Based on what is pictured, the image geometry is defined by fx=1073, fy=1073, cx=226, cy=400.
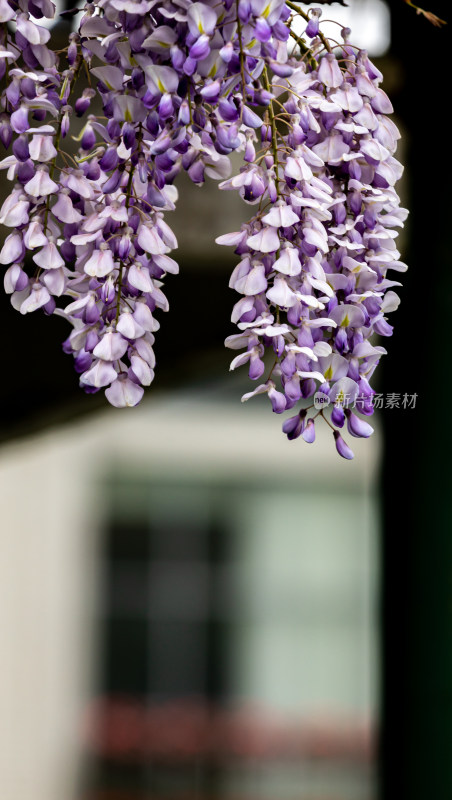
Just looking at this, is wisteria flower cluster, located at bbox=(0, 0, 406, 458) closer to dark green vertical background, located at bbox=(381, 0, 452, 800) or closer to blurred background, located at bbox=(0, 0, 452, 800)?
dark green vertical background, located at bbox=(381, 0, 452, 800)

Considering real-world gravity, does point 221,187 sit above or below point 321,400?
above

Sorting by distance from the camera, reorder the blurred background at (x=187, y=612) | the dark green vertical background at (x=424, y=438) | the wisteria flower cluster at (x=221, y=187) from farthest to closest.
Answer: the blurred background at (x=187, y=612) → the dark green vertical background at (x=424, y=438) → the wisteria flower cluster at (x=221, y=187)

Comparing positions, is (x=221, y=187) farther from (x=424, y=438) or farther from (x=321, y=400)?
(x=424, y=438)

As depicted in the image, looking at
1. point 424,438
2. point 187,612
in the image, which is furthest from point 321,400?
point 187,612

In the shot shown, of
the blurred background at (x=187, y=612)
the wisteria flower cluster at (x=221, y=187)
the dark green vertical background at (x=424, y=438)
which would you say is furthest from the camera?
the blurred background at (x=187, y=612)

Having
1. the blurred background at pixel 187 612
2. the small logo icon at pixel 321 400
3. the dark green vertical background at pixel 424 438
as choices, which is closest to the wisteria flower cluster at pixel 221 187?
the small logo icon at pixel 321 400

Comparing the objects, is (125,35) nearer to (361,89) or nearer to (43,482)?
(361,89)

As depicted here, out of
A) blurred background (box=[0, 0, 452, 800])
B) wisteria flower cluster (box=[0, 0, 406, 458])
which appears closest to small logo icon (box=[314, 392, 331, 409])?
wisteria flower cluster (box=[0, 0, 406, 458])

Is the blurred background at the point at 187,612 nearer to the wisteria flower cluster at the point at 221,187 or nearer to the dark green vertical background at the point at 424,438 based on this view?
the dark green vertical background at the point at 424,438

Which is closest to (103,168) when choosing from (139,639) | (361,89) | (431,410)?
(361,89)
